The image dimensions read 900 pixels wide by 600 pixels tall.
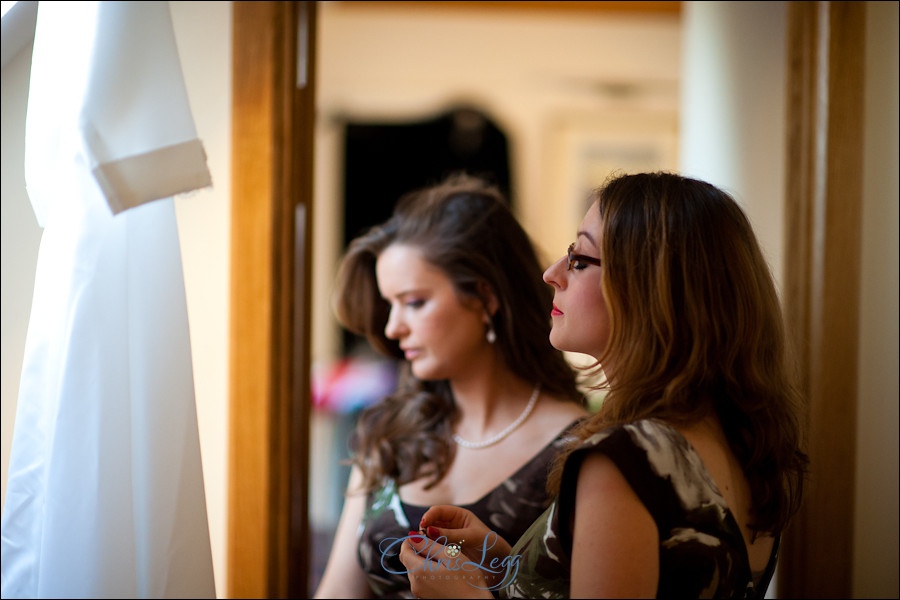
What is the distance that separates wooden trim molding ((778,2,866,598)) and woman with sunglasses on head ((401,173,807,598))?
54cm

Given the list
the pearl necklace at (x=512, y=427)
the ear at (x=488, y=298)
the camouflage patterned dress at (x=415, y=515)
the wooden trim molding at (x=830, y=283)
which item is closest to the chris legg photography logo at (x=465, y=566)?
the camouflage patterned dress at (x=415, y=515)

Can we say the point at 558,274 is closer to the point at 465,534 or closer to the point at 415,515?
the point at 465,534

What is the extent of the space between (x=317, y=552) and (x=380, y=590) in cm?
174

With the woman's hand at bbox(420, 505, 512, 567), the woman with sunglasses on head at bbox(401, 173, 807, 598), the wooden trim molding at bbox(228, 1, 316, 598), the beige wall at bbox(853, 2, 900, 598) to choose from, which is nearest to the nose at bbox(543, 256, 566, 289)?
the woman with sunglasses on head at bbox(401, 173, 807, 598)

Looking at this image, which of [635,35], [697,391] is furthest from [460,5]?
[697,391]

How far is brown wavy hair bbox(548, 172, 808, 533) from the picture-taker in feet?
2.65

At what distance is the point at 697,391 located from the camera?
82 centimetres

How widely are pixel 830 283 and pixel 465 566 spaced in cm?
89

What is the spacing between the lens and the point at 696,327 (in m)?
0.80

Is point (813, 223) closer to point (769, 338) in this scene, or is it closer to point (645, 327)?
point (769, 338)

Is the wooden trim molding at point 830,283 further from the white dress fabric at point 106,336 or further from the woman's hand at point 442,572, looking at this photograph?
the white dress fabric at point 106,336

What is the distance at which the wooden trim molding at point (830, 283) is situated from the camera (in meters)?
1.36

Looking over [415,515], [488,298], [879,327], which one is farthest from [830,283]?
[415,515]

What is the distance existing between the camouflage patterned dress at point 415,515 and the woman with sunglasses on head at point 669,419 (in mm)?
325
